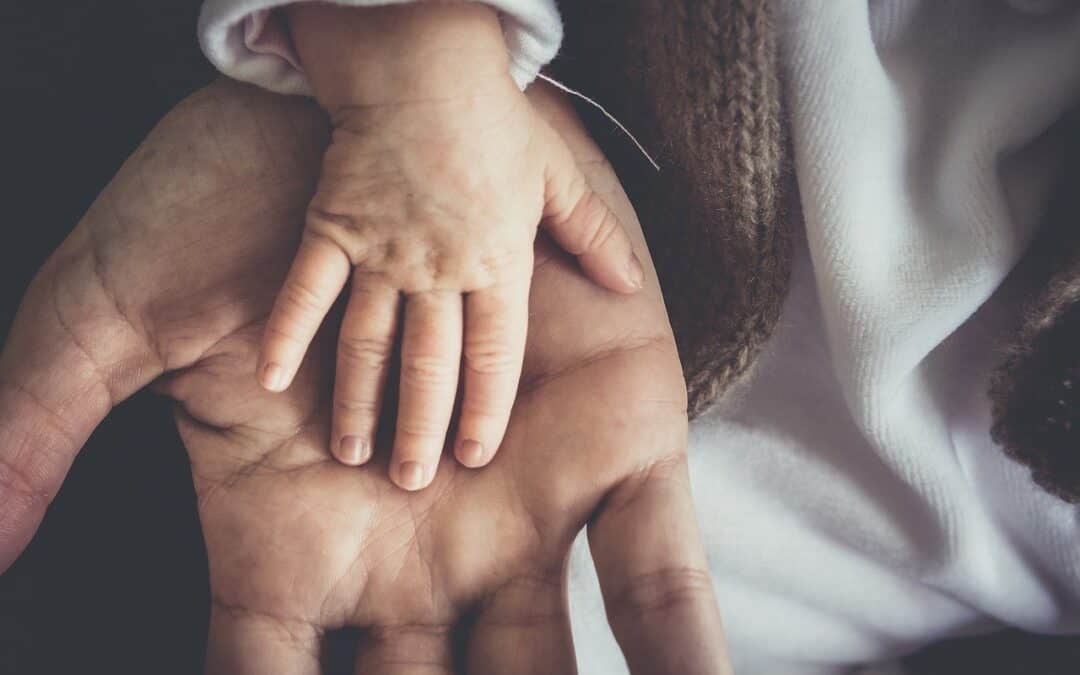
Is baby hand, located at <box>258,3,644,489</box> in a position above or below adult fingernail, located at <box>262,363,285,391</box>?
above

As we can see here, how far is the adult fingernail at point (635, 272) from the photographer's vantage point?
32.9 inches

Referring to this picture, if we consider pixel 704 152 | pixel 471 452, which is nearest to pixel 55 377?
pixel 471 452

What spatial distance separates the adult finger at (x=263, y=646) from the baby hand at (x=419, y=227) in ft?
0.52

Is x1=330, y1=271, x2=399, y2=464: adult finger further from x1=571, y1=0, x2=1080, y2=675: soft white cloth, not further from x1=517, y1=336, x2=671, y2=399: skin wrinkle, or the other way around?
x1=571, y1=0, x2=1080, y2=675: soft white cloth

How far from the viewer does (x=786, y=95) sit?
804mm

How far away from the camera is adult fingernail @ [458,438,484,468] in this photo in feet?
2.52

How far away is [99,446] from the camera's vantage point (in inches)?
37.7

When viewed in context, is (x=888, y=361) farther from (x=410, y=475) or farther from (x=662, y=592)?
(x=410, y=475)

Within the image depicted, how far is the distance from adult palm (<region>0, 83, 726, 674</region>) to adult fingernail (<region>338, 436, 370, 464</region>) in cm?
2

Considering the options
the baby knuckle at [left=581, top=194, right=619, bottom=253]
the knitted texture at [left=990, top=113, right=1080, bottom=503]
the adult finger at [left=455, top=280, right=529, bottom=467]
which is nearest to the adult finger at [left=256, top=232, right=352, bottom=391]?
the adult finger at [left=455, top=280, right=529, bottom=467]

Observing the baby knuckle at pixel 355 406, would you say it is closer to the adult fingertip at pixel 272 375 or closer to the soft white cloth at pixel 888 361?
the adult fingertip at pixel 272 375

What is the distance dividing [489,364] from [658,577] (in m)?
0.23

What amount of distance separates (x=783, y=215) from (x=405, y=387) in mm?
408

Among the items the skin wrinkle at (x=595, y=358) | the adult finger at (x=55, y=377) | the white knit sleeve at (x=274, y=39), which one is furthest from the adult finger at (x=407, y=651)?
the white knit sleeve at (x=274, y=39)
